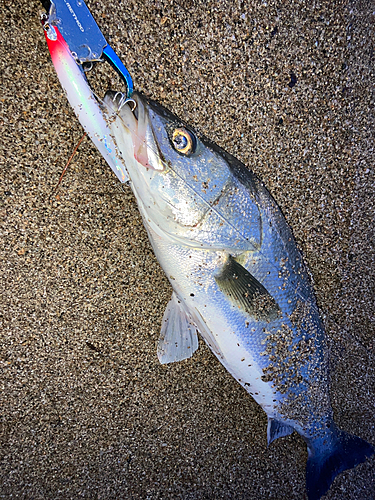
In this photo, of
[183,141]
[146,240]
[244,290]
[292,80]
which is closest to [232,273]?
[244,290]

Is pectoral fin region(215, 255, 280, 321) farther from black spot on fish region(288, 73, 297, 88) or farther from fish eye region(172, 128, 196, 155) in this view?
black spot on fish region(288, 73, 297, 88)

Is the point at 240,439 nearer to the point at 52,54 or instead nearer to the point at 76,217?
the point at 76,217

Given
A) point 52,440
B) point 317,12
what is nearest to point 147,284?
point 52,440

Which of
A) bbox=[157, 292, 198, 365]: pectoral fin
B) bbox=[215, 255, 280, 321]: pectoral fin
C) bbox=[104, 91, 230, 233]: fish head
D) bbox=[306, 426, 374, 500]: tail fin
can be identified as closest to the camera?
bbox=[104, 91, 230, 233]: fish head

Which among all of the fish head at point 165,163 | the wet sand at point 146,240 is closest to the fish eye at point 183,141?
the fish head at point 165,163

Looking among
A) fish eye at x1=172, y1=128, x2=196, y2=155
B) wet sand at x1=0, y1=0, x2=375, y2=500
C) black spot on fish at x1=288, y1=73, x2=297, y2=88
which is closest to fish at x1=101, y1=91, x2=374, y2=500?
fish eye at x1=172, y1=128, x2=196, y2=155

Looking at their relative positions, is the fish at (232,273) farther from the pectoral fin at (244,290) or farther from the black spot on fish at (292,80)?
the black spot on fish at (292,80)
